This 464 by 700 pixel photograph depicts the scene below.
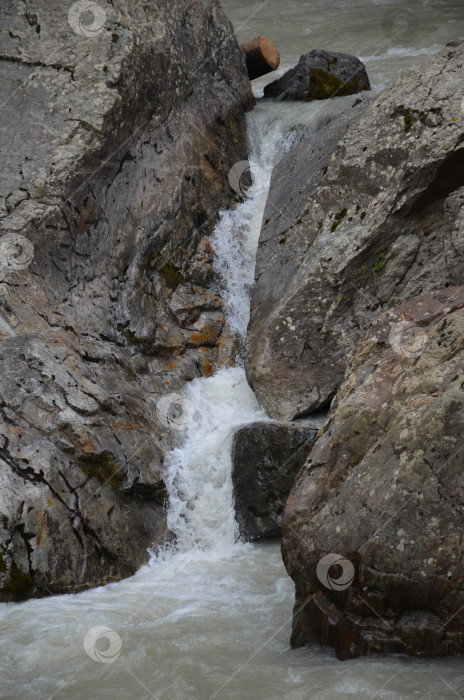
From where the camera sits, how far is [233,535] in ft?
18.9

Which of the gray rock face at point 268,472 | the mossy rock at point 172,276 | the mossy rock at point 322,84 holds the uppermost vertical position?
the mossy rock at point 322,84

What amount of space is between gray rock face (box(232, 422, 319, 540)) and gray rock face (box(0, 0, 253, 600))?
26.6 inches

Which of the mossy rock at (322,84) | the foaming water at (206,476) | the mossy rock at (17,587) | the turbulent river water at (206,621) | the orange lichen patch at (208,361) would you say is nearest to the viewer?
the turbulent river water at (206,621)

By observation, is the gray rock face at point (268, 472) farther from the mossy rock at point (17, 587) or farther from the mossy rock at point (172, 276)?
the mossy rock at point (172, 276)

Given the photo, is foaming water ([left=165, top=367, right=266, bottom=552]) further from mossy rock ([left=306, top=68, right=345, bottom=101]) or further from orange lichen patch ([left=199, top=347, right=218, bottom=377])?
mossy rock ([left=306, top=68, right=345, bottom=101])

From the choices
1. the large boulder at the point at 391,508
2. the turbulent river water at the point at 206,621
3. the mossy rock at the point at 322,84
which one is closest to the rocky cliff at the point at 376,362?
the large boulder at the point at 391,508

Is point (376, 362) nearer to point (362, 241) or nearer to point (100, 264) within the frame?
point (362, 241)

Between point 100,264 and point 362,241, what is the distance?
2.27 metres

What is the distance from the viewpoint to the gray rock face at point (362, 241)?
6047mm

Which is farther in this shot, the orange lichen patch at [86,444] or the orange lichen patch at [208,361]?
the orange lichen patch at [208,361]

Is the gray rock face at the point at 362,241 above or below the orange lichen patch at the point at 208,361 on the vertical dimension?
above

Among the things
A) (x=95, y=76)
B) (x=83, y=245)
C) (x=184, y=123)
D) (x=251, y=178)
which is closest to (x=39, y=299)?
(x=83, y=245)

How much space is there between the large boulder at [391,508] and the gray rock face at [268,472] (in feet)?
5.22

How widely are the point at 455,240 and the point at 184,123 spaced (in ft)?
13.3
